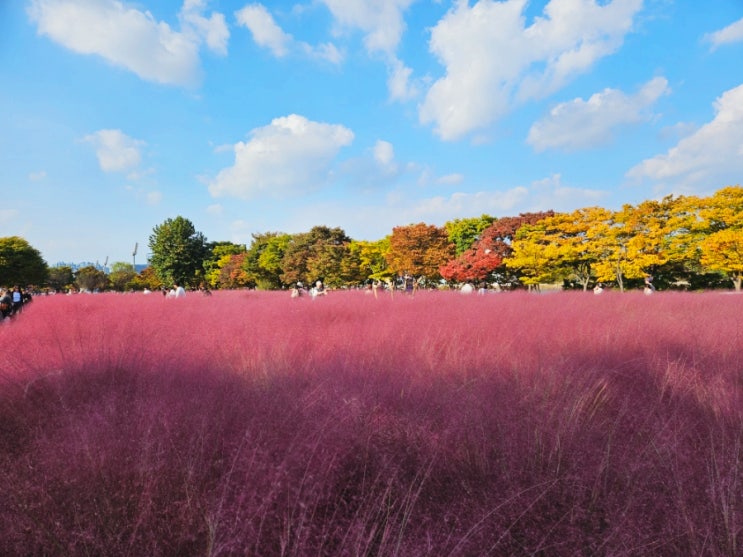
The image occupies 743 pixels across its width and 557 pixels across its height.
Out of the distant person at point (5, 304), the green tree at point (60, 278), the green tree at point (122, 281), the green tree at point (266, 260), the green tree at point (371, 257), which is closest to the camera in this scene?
the distant person at point (5, 304)

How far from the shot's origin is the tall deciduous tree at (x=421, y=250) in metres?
31.6

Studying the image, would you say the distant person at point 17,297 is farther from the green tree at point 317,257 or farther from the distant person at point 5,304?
the green tree at point 317,257

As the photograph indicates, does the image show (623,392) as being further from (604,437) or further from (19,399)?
(19,399)

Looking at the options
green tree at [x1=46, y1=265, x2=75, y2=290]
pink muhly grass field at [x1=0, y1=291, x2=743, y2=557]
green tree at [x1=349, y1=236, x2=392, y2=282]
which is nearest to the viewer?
pink muhly grass field at [x1=0, y1=291, x2=743, y2=557]

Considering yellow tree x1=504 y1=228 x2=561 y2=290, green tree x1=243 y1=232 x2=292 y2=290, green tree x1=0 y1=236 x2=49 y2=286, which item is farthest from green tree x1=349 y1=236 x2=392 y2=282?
green tree x1=0 y1=236 x2=49 y2=286

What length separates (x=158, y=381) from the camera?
246 centimetres

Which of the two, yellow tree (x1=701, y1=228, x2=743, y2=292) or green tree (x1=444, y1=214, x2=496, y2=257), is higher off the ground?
green tree (x1=444, y1=214, x2=496, y2=257)

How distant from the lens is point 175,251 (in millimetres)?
37156

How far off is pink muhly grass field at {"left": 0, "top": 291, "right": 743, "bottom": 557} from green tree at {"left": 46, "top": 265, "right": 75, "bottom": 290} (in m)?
83.8

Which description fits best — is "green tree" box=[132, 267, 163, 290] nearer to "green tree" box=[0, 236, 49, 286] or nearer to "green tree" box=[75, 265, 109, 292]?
"green tree" box=[75, 265, 109, 292]

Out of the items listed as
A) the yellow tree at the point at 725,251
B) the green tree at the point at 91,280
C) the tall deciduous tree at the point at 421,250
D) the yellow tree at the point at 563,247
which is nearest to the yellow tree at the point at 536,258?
the yellow tree at the point at 563,247

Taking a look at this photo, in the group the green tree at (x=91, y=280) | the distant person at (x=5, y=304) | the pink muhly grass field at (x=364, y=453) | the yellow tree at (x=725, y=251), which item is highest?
the green tree at (x=91, y=280)

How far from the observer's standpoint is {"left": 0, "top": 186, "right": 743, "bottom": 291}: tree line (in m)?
21.1

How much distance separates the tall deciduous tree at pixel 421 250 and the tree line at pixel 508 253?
9 cm
